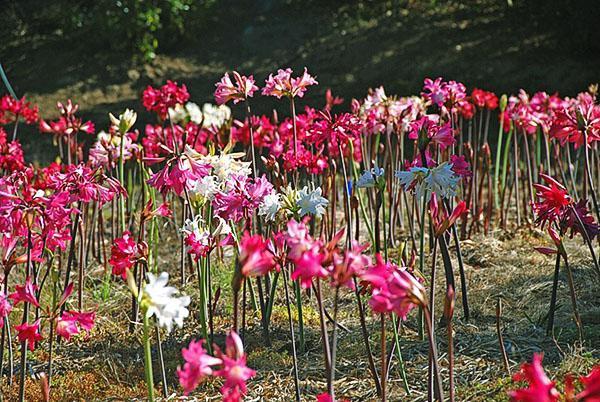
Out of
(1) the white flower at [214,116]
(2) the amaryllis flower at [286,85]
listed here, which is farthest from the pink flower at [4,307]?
(1) the white flower at [214,116]

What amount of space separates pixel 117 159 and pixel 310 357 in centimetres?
186

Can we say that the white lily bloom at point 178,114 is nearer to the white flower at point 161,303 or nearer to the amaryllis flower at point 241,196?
the amaryllis flower at point 241,196

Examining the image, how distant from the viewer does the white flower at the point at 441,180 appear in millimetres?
2492

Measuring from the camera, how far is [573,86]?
884 cm

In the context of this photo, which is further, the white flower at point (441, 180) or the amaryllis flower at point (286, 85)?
the amaryllis flower at point (286, 85)

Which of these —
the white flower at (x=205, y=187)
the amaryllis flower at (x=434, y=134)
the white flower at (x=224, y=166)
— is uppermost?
the amaryllis flower at (x=434, y=134)

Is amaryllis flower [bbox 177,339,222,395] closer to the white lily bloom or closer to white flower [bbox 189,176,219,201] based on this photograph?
white flower [bbox 189,176,219,201]

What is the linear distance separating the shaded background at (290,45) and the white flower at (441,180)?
6.64 meters

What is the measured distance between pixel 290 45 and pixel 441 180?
8.89 meters

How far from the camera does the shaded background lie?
372 inches

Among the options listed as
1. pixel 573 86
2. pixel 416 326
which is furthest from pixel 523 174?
pixel 573 86

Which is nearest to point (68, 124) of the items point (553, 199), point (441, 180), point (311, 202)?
point (311, 202)

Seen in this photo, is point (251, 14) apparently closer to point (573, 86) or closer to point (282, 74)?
point (573, 86)

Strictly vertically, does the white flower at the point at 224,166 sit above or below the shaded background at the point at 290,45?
below
